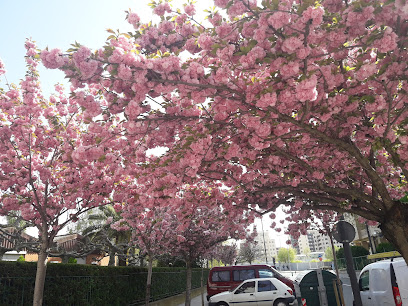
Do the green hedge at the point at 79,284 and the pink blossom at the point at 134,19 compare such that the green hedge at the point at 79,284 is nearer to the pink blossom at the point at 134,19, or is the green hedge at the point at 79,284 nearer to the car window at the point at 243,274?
the car window at the point at 243,274

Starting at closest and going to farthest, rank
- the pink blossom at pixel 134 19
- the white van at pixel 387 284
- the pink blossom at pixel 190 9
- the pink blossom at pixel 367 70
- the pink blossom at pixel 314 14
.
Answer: the pink blossom at pixel 314 14 → the pink blossom at pixel 367 70 → the pink blossom at pixel 190 9 → the pink blossom at pixel 134 19 → the white van at pixel 387 284

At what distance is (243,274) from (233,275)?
528mm

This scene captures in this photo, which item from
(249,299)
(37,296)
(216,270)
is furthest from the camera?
(216,270)

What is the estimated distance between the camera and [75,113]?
9.09 meters

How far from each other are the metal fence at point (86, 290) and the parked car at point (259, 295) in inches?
157

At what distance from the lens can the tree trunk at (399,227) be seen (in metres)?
5.40

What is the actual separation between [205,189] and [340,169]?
392cm

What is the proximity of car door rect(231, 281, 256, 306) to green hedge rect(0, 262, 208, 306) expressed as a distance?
16.1 ft

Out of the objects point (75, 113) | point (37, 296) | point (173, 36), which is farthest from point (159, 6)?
point (37, 296)

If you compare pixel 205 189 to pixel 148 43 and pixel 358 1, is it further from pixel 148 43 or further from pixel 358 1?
pixel 358 1


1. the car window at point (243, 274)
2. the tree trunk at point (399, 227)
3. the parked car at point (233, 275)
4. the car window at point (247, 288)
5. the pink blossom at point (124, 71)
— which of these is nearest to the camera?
the pink blossom at point (124, 71)

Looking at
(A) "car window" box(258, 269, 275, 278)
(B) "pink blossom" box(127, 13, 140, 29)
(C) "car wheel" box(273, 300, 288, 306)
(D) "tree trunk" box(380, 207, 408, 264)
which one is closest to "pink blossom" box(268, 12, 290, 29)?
(B) "pink blossom" box(127, 13, 140, 29)

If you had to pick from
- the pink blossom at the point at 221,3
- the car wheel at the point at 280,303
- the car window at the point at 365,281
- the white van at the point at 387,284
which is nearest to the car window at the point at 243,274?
the car wheel at the point at 280,303

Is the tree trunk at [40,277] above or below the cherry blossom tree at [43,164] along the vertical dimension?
below
